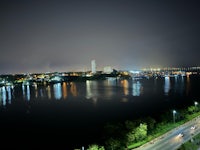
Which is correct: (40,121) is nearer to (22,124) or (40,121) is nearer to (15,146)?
(22,124)

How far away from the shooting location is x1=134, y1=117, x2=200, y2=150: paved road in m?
5.17

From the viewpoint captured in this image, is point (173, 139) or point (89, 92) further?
point (89, 92)

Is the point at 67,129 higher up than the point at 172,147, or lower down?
lower down

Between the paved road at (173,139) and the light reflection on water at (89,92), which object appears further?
the light reflection on water at (89,92)

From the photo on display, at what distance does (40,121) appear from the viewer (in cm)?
1102

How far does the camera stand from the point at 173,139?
18.4 ft

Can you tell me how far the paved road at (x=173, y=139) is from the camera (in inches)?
204

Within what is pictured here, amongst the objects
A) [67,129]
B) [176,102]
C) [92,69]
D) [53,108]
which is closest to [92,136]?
[67,129]

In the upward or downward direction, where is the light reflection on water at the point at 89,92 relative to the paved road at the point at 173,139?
downward

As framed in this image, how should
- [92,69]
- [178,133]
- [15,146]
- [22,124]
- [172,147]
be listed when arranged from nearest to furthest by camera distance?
[172,147]
[178,133]
[15,146]
[22,124]
[92,69]

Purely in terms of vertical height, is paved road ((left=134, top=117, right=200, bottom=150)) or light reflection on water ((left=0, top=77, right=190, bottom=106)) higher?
paved road ((left=134, top=117, right=200, bottom=150))

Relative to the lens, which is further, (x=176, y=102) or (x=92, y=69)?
(x=92, y=69)

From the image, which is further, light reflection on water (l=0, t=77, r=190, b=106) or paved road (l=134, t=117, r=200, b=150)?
light reflection on water (l=0, t=77, r=190, b=106)

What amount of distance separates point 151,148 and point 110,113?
6.88m
